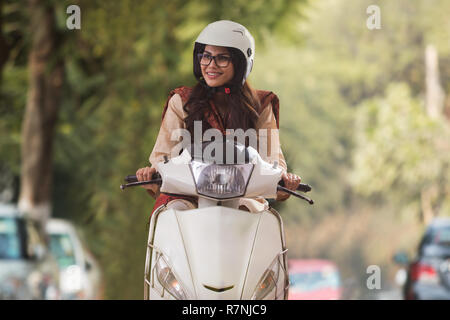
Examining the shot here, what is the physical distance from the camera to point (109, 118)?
18.3 m

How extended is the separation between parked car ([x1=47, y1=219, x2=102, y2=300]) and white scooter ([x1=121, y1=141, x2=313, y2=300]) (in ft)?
31.3

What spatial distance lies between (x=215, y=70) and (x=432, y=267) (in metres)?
8.22

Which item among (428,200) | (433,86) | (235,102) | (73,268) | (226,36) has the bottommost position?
(428,200)

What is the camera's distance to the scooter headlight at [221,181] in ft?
16.3

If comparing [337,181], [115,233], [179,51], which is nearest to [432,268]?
[115,233]

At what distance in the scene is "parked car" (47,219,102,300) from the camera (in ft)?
52.2

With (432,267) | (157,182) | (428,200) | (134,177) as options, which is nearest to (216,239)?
(157,182)

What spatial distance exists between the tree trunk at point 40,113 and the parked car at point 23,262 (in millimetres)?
5014

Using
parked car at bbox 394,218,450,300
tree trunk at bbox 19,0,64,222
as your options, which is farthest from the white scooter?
tree trunk at bbox 19,0,64,222

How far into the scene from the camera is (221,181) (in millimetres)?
4977

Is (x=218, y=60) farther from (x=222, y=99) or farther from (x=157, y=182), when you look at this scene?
(x=157, y=182)

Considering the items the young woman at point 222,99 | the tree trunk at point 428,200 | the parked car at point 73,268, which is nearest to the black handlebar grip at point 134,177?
the young woman at point 222,99

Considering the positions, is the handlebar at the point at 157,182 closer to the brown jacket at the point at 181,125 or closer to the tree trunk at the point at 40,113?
the brown jacket at the point at 181,125

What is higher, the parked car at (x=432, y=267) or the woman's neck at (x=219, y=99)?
the woman's neck at (x=219, y=99)
